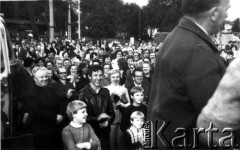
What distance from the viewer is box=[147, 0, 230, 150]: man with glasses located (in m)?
1.86

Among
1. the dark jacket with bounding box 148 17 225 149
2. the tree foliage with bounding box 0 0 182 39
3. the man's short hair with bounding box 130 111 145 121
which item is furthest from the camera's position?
the tree foliage with bounding box 0 0 182 39

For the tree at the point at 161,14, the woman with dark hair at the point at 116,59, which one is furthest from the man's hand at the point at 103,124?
the tree at the point at 161,14

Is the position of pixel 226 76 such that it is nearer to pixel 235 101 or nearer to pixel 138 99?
pixel 235 101

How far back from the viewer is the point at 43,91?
5.46 metres

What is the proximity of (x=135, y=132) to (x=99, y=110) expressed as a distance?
65 centimetres

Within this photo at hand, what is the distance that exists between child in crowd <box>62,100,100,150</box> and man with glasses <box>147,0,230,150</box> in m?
2.83

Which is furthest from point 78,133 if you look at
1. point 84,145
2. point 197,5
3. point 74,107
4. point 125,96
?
point 197,5

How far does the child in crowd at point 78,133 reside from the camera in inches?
191

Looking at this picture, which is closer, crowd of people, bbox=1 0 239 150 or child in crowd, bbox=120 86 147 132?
crowd of people, bbox=1 0 239 150

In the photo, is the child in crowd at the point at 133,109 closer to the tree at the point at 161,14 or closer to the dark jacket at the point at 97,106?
the dark jacket at the point at 97,106

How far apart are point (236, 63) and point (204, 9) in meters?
0.78

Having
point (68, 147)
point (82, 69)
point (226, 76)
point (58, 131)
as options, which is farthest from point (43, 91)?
point (226, 76)

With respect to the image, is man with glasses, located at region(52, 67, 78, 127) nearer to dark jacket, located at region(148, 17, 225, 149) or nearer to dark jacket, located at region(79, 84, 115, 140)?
dark jacket, located at region(79, 84, 115, 140)

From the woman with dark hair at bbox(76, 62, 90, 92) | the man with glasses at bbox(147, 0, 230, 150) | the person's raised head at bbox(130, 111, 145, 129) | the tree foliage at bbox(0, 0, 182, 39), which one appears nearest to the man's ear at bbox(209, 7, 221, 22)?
the man with glasses at bbox(147, 0, 230, 150)
